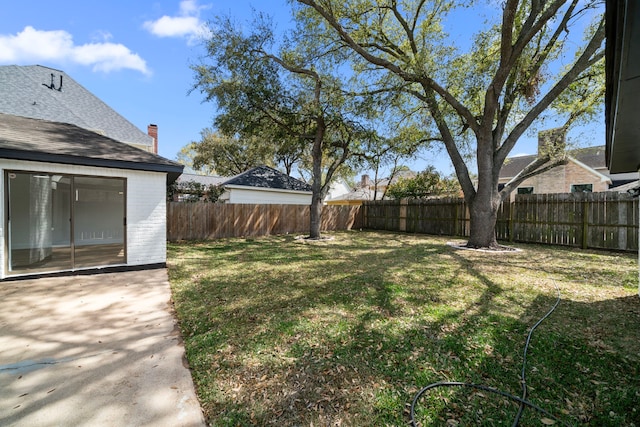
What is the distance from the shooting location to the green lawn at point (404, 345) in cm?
203

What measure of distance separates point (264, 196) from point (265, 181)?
1006mm

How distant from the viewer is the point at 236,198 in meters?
15.9

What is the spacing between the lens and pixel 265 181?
672 inches

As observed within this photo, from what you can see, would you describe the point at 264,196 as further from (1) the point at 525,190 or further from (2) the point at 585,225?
(1) the point at 525,190

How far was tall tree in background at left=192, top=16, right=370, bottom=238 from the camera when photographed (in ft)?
33.0

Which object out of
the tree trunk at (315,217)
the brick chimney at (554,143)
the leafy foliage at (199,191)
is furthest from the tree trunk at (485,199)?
the leafy foliage at (199,191)

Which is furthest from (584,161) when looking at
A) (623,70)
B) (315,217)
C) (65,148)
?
(65,148)

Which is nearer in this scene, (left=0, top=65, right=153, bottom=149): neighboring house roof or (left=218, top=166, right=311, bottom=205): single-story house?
(left=0, top=65, right=153, bottom=149): neighboring house roof

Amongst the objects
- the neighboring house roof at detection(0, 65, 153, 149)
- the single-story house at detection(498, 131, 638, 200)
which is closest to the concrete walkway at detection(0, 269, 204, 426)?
the neighboring house roof at detection(0, 65, 153, 149)

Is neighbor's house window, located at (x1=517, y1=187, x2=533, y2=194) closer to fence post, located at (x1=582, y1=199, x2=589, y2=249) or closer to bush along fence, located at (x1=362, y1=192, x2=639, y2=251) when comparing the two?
bush along fence, located at (x1=362, y1=192, x2=639, y2=251)

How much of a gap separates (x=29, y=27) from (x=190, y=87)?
636cm

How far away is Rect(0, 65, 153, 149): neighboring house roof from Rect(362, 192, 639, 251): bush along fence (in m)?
14.2

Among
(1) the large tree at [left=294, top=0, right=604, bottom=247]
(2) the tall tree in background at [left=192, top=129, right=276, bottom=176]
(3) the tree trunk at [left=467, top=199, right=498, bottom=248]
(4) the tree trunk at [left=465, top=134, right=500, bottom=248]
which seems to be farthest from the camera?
(2) the tall tree in background at [left=192, top=129, right=276, bottom=176]

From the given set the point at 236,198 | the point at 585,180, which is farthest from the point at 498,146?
the point at 585,180
